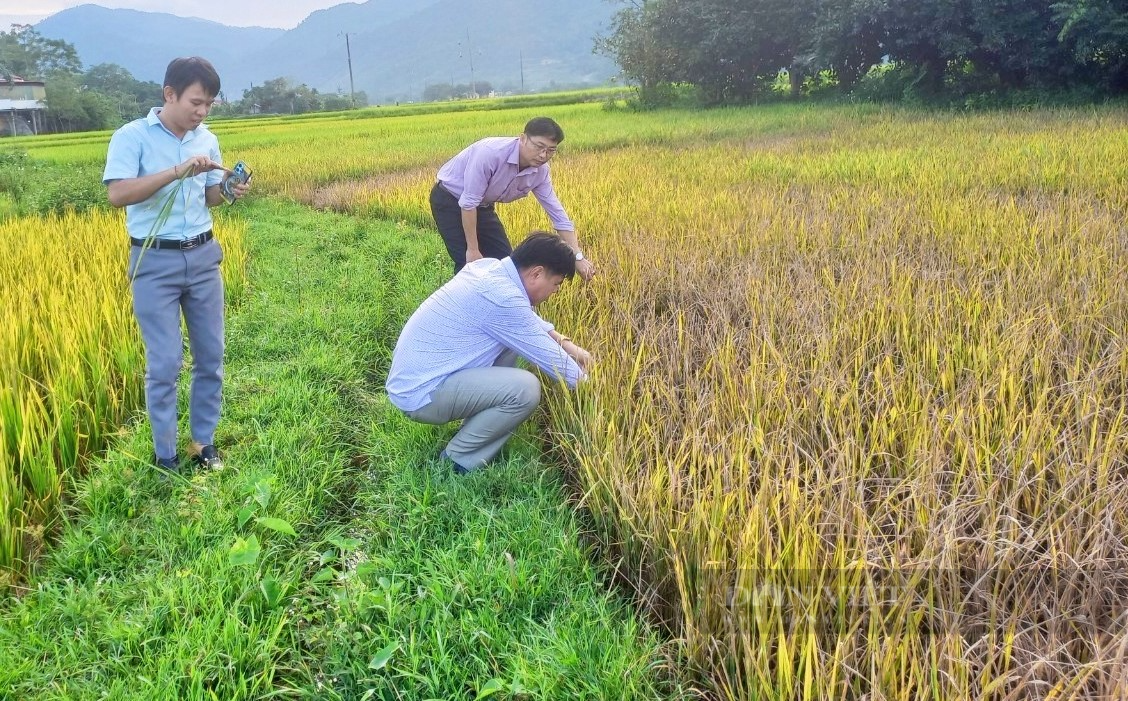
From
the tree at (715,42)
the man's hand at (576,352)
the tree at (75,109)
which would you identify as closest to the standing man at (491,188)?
the man's hand at (576,352)

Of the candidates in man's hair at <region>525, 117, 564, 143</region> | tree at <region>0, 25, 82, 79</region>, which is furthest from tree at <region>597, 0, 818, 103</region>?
tree at <region>0, 25, 82, 79</region>

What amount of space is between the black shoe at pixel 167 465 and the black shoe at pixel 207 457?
9 centimetres

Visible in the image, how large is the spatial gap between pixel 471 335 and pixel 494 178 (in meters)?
1.46

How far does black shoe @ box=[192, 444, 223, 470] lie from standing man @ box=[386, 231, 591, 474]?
2.46 feet

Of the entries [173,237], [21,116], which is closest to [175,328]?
[173,237]

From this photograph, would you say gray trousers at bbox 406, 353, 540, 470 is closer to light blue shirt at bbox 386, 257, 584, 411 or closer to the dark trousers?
light blue shirt at bbox 386, 257, 584, 411

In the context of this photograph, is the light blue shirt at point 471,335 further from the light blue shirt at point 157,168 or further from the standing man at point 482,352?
the light blue shirt at point 157,168

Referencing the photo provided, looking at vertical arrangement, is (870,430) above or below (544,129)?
below

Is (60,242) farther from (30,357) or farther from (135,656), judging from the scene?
(135,656)

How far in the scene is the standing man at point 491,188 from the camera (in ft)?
11.2

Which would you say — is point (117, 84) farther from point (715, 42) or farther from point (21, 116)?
point (715, 42)

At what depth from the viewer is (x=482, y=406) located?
8.27 ft

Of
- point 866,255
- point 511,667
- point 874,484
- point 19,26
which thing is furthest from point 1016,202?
point 19,26

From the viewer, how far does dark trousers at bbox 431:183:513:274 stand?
3949 mm
